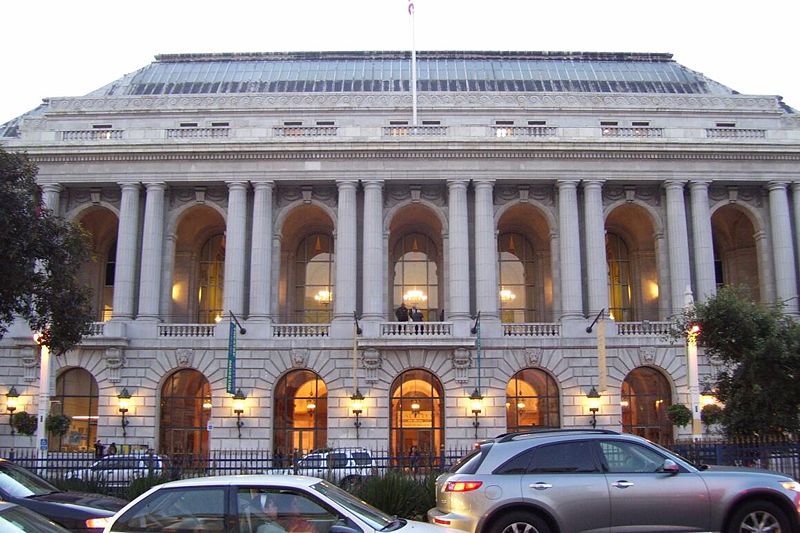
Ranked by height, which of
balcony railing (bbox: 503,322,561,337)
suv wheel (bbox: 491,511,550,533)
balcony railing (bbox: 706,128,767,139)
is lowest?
suv wheel (bbox: 491,511,550,533)

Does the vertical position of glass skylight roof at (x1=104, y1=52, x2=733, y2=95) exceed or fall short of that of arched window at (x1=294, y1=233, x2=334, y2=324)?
it exceeds it

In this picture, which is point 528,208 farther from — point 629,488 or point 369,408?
point 629,488

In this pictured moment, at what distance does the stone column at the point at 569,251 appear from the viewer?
42281 millimetres

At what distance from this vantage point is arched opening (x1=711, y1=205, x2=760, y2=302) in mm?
46562

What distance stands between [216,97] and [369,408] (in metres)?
21.7

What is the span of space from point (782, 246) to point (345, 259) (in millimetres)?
23179

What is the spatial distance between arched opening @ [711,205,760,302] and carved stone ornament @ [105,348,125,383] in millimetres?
33589

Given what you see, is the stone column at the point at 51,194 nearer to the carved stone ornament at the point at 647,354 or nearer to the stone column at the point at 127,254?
the stone column at the point at 127,254

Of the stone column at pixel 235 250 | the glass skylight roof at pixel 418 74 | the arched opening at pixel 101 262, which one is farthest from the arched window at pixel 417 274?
the arched opening at pixel 101 262

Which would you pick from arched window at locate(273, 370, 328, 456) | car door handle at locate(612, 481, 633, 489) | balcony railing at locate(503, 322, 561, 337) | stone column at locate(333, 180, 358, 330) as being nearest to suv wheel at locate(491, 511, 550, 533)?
car door handle at locate(612, 481, 633, 489)

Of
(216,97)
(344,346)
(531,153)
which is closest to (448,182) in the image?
(531,153)

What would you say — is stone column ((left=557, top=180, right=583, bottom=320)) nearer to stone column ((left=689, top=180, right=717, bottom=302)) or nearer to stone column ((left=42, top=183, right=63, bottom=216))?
stone column ((left=689, top=180, right=717, bottom=302))

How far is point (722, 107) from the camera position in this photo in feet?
162

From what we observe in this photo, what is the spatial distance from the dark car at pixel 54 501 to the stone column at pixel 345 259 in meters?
26.4
